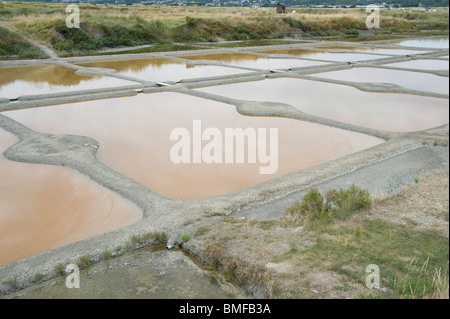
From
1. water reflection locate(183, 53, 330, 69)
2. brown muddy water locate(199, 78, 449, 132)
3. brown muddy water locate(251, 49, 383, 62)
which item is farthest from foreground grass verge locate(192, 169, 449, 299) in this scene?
brown muddy water locate(251, 49, 383, 62)

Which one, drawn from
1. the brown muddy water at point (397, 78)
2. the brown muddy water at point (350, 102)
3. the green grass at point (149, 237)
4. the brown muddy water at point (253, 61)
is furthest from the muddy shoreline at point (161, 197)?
the brown muddy water at point (253, 61)

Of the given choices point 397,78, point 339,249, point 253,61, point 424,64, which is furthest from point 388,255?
point 424,64

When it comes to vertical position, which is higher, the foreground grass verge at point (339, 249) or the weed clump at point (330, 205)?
the weed clump at point (330, 205)

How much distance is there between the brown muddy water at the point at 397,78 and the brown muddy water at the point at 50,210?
12.5 meters

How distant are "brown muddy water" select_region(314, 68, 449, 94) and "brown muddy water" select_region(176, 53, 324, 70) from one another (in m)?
2.20

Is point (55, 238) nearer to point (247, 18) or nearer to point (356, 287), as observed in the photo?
point (356, 287)

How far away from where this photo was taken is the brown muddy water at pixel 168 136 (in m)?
7.39

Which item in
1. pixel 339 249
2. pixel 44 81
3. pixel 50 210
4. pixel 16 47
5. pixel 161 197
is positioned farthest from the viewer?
pixel 16 47

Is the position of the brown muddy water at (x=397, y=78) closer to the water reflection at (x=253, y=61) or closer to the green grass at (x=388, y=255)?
the water reflection at (x=253, y=61)

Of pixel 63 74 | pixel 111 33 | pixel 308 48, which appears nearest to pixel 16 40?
pixel 111 33

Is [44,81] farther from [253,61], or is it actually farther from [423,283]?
[423,283]

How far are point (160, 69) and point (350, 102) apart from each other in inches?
351

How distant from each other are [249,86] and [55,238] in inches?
429

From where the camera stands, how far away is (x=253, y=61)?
2133 cm
